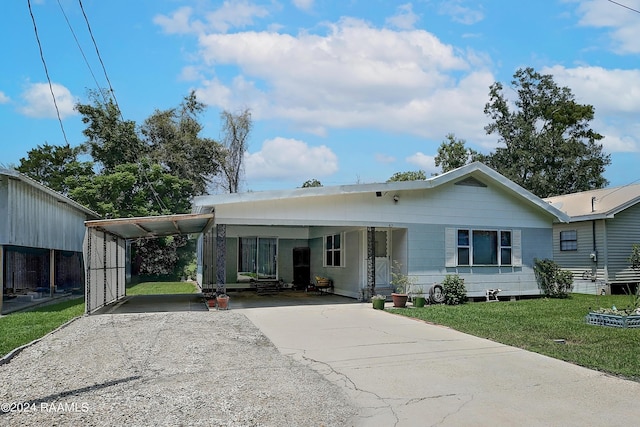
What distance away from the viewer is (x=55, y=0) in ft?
27.5

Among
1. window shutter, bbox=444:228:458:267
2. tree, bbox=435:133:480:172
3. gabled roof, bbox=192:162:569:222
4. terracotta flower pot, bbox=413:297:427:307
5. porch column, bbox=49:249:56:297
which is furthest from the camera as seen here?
tree, bbox=435:133:480:172

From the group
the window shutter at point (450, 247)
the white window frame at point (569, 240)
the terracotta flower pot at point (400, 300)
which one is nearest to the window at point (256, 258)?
the window shutter at point (450, 247)

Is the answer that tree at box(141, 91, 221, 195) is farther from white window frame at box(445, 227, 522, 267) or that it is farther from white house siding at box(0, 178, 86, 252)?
white window frame at box(445, 227, 522, 267)

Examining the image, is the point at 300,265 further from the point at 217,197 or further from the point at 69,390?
the point at 69,390

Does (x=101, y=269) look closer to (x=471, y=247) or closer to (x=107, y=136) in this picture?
(x=471, y=247)

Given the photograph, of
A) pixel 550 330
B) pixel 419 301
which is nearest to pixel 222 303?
pixel 419 301

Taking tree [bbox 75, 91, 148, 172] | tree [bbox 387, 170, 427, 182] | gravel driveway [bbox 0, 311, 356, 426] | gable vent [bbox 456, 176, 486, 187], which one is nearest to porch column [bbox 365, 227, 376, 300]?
gable vent [bbox 456, 176, 486, 187]

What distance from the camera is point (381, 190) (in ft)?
46.8

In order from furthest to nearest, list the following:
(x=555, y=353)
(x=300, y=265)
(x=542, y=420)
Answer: (x=300, y=265)
(x=555, y=353)
(x=542, y=420)

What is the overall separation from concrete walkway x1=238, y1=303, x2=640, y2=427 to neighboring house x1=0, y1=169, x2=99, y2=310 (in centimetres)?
827

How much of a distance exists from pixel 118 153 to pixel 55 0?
78.0ft

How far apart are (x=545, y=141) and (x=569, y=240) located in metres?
15.4

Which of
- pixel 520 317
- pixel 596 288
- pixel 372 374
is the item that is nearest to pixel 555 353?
pixel 372 374

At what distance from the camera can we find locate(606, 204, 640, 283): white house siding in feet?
62.0
